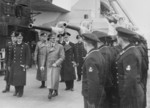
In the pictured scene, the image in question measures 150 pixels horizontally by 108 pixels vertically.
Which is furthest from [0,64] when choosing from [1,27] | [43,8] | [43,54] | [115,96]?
[43,8]

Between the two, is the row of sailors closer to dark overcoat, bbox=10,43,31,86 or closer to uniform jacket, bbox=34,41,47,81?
dark overcoat, bbox=10,43,31,86

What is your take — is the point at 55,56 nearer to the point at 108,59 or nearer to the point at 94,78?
the point at 108,59

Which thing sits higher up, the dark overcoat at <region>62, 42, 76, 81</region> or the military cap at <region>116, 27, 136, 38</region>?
the military cap at <region>116, 27, 136, 38</region>

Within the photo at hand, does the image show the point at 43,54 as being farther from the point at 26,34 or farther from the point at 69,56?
the point at 26,34

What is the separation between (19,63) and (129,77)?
170 inches

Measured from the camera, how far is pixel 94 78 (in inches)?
143

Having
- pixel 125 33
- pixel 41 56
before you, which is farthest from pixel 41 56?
pixel 125 33

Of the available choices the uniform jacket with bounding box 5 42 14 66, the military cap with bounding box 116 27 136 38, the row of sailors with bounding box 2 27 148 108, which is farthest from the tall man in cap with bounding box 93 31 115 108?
the uniform jacket with bounding box 5 42 14 66

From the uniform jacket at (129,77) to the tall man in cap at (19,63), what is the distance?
4.03 meters

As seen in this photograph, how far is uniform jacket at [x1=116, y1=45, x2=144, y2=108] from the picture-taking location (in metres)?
3.69

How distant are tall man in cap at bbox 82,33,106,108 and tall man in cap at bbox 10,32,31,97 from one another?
3.90 m

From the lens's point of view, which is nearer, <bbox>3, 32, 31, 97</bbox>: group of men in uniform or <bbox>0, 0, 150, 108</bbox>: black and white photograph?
<bbox>0, 0, 150, 108</bbox>: black and white photograph

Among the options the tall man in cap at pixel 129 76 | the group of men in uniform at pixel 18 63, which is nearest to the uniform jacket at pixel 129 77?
the tall man in cap at pixel 129 76

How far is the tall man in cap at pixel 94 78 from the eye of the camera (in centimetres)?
364
